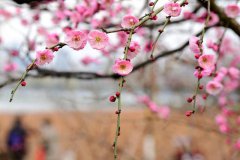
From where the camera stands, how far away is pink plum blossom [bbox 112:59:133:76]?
6.72 ft

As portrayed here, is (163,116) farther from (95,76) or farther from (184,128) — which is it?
(184,128)

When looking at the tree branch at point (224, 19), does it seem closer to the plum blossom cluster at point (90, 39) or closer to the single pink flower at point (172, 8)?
the single pink flower at point (172, 8)

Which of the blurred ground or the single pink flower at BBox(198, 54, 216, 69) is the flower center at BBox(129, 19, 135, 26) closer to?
the single pink flower at BBox(198, 54, 216, 69)

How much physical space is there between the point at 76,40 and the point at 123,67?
0.25 m

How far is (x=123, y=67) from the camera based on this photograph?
2.07 meters

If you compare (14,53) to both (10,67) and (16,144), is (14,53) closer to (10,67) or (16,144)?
(10,67)

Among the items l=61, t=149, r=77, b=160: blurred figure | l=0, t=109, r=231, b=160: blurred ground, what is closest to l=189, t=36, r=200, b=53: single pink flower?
l=0, t=109, r=231, b=160: blurred ground

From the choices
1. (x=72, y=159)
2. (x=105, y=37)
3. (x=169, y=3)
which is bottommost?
(x=72, y=159)

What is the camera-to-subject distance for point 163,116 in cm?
670

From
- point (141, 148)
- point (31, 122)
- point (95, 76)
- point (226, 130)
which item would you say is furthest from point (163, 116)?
point (31, 122)

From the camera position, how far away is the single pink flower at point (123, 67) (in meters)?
2.05

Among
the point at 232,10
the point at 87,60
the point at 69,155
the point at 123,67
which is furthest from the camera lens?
the point at 69,155

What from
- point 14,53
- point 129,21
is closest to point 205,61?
point 129,21

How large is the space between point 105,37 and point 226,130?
3.07 meters
